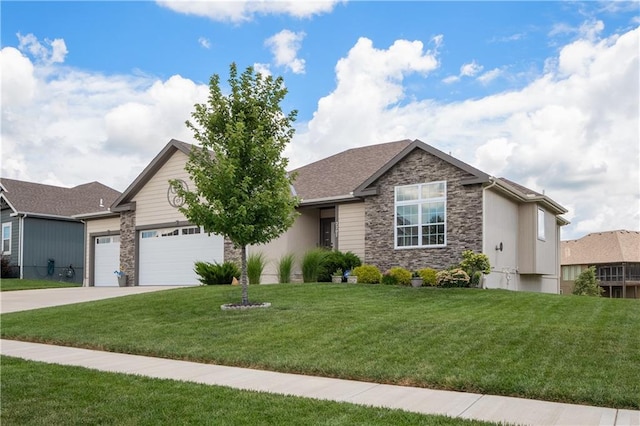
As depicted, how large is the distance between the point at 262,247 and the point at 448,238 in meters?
7.64

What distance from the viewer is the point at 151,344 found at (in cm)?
1018

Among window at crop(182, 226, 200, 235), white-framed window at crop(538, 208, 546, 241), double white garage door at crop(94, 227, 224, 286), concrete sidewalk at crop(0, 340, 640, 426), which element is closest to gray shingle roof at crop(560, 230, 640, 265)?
white-framed window at crop(538, 208, 546, 241)

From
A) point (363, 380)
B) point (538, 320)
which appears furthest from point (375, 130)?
point (363, 380)

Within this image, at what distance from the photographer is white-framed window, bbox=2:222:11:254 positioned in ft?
110

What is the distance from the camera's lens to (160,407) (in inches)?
237

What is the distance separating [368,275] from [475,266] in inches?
134

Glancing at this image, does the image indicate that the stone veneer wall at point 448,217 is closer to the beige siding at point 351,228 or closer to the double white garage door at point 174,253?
the beige siding at point 351,228

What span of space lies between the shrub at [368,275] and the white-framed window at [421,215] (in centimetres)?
134

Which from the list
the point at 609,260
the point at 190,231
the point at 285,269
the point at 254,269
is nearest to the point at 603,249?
the point at 609,260

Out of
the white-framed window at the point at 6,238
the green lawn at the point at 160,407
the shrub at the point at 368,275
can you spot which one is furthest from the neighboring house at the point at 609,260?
the green lawn at the point at 160,407

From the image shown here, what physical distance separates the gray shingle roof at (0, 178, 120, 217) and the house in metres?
7.00

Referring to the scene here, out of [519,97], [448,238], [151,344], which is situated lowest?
[151,344]

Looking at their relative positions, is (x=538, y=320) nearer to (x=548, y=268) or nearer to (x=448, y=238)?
(x=448, y=238)

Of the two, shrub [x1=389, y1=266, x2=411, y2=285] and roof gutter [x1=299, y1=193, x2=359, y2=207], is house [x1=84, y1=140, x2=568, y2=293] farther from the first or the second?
shrub [x1=389, y1=266, x2=411, y2=285]
